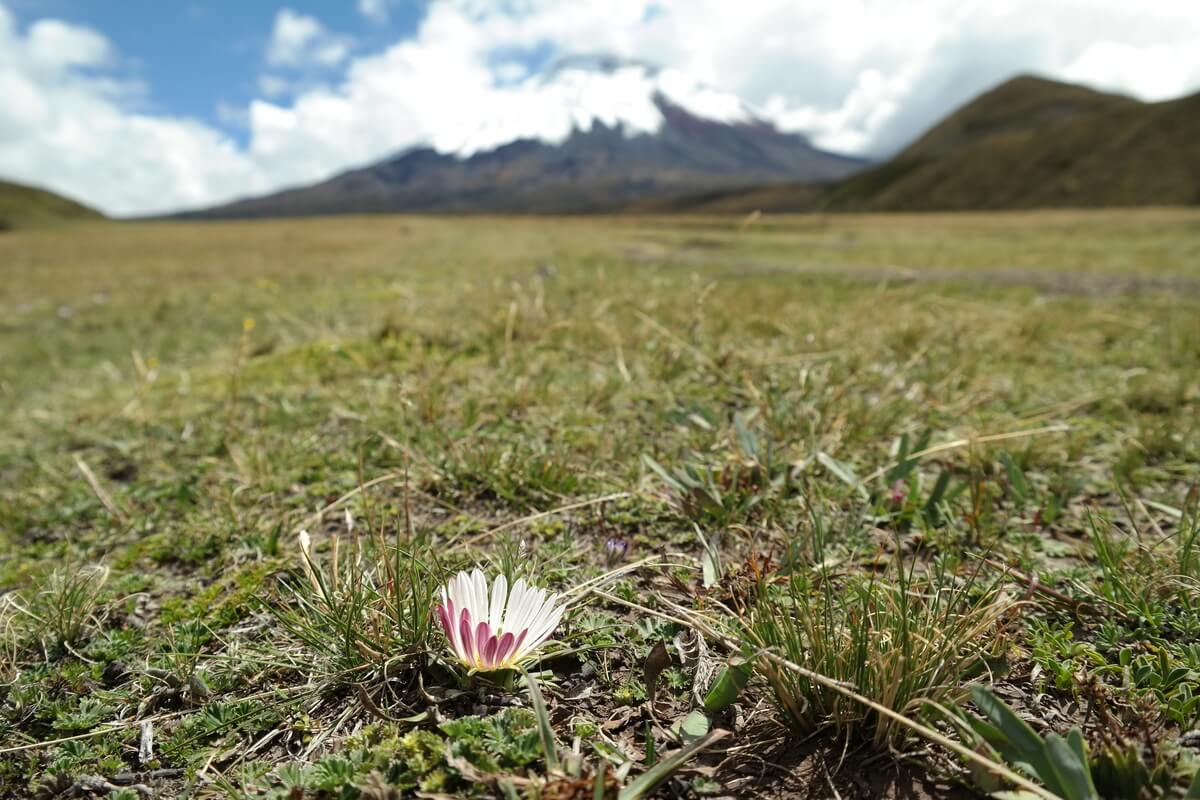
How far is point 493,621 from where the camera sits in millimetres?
1427

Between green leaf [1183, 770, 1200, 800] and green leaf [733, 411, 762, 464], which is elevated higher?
green leaf [733, 411, 762, 464]

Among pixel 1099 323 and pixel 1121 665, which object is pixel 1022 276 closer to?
pixel 1099 323

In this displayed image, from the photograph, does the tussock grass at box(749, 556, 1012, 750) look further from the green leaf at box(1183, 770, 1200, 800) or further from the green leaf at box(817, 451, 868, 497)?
the green leaf at box(817, 451, 868, 497)

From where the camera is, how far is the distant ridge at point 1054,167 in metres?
76.4

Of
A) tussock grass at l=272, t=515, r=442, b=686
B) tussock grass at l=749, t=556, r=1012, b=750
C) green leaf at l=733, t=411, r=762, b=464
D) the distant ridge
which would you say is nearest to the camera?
tussock grass at l=749, t=556, r=1012, b=750

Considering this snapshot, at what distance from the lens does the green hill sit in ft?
300

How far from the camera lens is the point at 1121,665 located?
1.49 meters

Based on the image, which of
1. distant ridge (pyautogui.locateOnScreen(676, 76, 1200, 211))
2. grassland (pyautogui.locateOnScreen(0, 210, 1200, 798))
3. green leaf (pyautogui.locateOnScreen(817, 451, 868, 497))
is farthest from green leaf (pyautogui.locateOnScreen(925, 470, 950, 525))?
distant ridge (pyautogui.locateOnScreen(676, 76, 1200, 211))

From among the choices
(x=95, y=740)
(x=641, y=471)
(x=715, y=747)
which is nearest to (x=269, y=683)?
(x=95, y=740)

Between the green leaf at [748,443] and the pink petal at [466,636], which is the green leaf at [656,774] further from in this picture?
the green leaf at [748,443]

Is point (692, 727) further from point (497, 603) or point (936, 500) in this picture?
point (936, 500)

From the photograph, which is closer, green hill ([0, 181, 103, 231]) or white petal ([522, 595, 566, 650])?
white petal ([522, 595, 566, 650])

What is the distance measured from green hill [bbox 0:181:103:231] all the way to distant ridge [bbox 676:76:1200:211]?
395 feet

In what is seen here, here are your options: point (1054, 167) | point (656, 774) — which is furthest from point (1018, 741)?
point (1054, 167)
